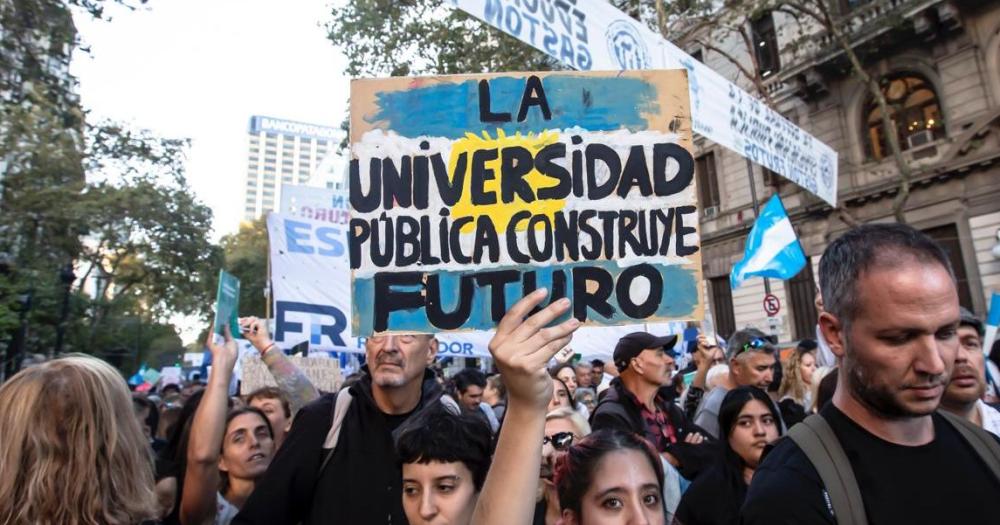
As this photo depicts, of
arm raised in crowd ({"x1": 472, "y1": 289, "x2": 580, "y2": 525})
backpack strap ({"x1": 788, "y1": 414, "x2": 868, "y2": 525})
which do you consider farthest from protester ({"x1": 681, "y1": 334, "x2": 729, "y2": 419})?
arm raised in crowd ({"x1": 472, "y1": 289, "x2": 580, "y2": 525})

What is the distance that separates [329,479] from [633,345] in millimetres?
2264

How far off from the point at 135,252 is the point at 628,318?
23.5m

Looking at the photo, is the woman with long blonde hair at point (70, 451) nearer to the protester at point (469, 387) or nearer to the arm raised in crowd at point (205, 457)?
the arm raised in crowd at point (205, 457)

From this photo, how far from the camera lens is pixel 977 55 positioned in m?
14.4

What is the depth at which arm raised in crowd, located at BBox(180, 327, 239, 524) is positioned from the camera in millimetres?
2604

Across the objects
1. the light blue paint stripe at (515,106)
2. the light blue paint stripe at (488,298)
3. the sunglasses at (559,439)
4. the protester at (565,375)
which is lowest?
the sunglasses at (559,439)

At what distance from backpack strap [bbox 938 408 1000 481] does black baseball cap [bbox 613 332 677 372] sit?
2.31m

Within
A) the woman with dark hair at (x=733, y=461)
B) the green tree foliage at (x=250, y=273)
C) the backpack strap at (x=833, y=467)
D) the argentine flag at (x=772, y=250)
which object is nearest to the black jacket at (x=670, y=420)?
the woman with dark hair at (x=733, y=461)

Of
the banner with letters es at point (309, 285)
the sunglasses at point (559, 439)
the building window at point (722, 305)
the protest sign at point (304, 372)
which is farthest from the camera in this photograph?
the building window at point (722, 305)

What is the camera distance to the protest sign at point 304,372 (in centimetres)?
634

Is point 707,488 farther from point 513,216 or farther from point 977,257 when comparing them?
point 977,257

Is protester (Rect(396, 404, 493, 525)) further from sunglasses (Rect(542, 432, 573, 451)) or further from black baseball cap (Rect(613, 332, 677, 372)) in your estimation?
black baseball cap (Rect(613, 332, 677, 372))

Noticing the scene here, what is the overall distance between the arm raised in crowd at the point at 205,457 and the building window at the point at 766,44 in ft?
65.4

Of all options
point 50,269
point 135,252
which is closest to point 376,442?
point 50,269
